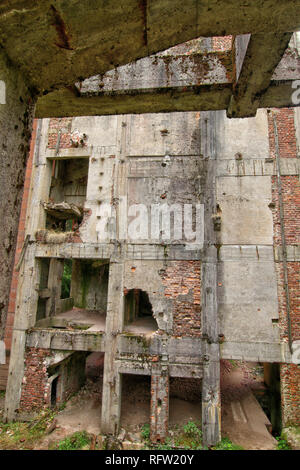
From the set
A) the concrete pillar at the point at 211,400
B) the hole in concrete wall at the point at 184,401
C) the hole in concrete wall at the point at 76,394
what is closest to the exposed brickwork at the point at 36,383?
the hole in concrete wall at the point at 76,394

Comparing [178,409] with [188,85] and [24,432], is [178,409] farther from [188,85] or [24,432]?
[188,85]

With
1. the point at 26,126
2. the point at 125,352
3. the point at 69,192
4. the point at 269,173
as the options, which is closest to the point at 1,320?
the point at 26,126

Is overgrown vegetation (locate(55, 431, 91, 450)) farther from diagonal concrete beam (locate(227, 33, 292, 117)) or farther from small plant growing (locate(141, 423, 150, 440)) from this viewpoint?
diagonal concrete beam (locate(227, 33, 292, 117))

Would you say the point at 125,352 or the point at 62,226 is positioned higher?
the point at 62,226

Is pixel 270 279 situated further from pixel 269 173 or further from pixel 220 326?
pixel 269 173

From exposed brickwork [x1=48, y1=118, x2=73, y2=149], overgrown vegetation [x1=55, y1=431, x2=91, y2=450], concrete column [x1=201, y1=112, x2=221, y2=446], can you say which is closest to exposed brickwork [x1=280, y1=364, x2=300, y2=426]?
concrete column [x1=201, y1=112, x2=221, y2=446]

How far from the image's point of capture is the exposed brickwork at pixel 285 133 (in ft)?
24.8

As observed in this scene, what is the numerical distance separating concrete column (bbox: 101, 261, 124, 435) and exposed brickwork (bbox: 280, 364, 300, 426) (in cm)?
448

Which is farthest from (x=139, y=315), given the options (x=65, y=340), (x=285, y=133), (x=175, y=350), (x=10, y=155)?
(x=10, y=155)

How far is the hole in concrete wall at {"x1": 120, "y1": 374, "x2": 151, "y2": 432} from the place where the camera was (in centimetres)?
687

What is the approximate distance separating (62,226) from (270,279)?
8194 mm

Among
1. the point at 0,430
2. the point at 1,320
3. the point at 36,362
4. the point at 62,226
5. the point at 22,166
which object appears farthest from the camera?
the point at 62,226

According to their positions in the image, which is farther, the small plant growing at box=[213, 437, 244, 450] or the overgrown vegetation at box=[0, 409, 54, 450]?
the overgrown vegetation at box=[0, 409, 54, 450]

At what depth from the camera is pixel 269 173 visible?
24.6ft
